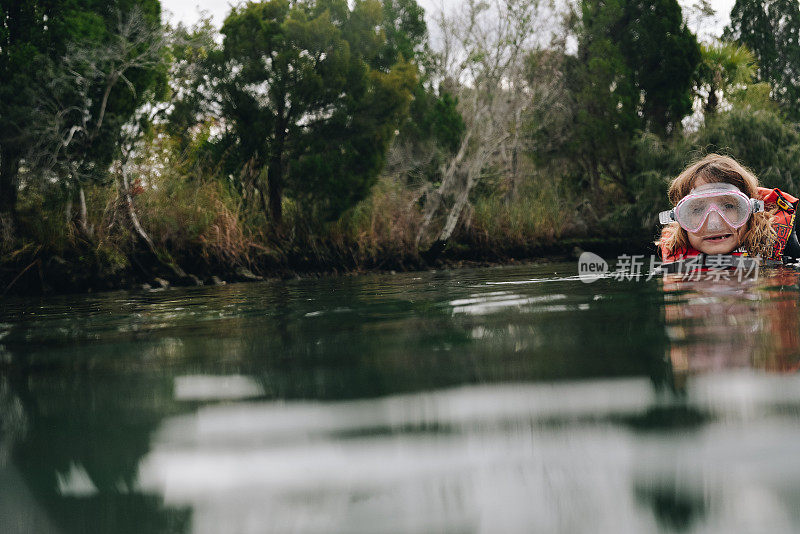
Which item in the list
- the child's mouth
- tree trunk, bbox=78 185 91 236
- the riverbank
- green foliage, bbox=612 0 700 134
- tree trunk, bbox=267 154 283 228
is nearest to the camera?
the child's mouth

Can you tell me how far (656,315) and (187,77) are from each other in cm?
1089

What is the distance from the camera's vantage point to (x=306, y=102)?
1206cm

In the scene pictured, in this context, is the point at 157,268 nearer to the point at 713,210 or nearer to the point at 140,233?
the point at 140,233

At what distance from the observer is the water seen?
842mm

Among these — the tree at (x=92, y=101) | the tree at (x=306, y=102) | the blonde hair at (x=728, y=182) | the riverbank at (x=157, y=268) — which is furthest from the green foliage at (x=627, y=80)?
the blonde hair at (x=728, y=182)

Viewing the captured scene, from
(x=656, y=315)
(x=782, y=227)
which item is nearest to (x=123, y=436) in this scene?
(x=656, y=315)

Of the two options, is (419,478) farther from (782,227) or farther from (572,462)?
(782,227)

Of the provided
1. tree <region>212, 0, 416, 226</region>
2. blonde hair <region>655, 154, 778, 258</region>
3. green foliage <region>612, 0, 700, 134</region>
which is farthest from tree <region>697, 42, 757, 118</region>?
blonde hair <region>655, 154, 778, 258</region>

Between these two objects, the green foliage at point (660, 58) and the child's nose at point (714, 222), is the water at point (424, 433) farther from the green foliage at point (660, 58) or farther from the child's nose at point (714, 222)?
the green foliage at point (660, 58)

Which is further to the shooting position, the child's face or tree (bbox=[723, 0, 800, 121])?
tree (bbox=[723, 0, 800, 121])

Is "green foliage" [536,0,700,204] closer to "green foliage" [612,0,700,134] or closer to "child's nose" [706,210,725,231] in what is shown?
"green foliage" [612,0,700,134]

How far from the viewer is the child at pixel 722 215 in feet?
12.8

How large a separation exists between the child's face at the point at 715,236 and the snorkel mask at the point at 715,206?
4 cm

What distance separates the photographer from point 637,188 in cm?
1714
